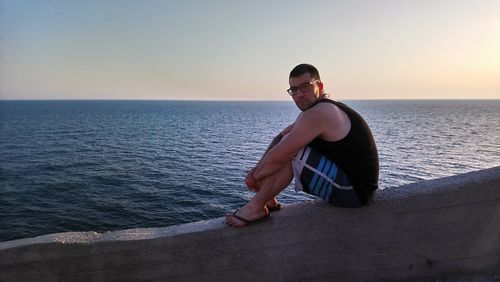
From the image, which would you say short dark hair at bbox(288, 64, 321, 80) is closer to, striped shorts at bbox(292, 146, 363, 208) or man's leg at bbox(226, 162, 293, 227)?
striped shorts at bbox(292, 146, 363, 208)

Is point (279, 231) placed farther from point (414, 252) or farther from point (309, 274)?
point (414, 252)

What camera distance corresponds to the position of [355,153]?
3.78 m

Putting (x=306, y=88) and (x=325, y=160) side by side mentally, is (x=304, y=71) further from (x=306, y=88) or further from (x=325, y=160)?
(x=325, y=160)

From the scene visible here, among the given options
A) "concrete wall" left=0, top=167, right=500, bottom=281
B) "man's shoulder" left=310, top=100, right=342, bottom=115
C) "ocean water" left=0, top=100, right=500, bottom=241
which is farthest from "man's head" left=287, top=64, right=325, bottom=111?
"ocean water" left=0, top=100, right=500, bottom=241

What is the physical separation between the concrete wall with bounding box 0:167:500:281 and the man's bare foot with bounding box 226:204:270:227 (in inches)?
2.7

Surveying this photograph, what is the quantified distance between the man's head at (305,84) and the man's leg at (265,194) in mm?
682

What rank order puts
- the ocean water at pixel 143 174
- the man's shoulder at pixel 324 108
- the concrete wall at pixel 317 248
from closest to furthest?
the man's shoulder at pixel 324 108 → the concrete wall at pixel 317 248 → the ocean water at pixel 143 174

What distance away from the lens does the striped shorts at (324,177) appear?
12.4 ft

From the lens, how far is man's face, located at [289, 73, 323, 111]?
13.0 feet

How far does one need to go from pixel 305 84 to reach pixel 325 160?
2.54 feet

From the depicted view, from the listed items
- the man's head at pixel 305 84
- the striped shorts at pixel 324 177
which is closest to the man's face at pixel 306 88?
the man's head at pixel 305 84

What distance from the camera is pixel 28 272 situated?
3.86 metres

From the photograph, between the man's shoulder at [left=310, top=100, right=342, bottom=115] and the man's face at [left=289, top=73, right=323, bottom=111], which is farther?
the man's face at [left=289, top=73, right=323, bottom=111]

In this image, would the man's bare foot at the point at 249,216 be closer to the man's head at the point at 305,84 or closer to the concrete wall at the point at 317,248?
the concrete wall at the point at 317,248
